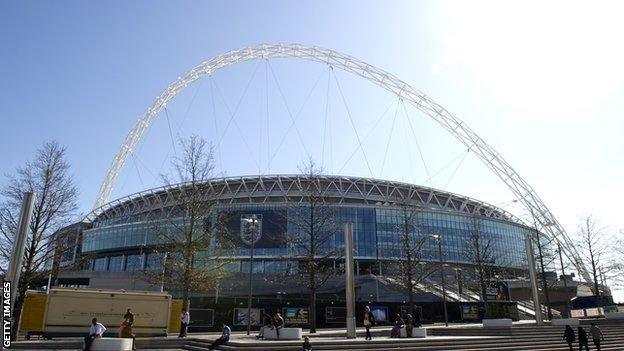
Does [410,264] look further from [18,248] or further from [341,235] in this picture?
[341,235]

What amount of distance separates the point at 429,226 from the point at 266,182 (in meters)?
32.6

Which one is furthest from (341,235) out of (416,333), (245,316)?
(416,333)

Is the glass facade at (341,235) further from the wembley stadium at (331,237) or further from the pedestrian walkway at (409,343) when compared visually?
the pedestrian walkway at (409,343)

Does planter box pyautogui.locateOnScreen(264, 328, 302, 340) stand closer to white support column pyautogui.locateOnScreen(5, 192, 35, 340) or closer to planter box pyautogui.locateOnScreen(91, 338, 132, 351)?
planter box pyautogui.locateOnScreen(91, 338, 132, 351)

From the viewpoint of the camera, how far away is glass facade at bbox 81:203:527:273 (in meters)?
73.1

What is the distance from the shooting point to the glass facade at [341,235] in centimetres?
7312

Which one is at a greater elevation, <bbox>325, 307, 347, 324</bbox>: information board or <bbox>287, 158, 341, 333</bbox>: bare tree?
<bbox>287, 158, 341, 333</bbox>: bare tree

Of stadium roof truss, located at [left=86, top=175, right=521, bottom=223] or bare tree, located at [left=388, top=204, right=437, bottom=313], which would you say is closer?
bare tree, located at [left=388, top=204, right=437, bottom=313]

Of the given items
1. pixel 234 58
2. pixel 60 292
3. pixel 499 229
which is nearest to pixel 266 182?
pixel 234 58

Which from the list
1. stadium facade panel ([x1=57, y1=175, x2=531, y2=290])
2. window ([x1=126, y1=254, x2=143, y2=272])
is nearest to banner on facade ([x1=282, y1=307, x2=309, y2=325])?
stadium facade panel ([x1=57, y1=175, x2=531, y2=290])

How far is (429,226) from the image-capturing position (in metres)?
80.7

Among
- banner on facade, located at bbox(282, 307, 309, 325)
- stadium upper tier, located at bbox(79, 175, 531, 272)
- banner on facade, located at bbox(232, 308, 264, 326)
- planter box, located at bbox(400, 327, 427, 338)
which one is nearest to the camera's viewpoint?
planter box, located at bbox(400, 327, 427, 338)

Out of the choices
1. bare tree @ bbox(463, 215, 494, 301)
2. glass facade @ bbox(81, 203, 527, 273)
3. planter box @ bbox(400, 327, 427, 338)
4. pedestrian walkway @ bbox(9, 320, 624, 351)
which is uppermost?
glass facade @ bbox(81, 203, 527, 273)

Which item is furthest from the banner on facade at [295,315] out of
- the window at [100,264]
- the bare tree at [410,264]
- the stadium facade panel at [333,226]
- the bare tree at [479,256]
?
the window at [100,264]
